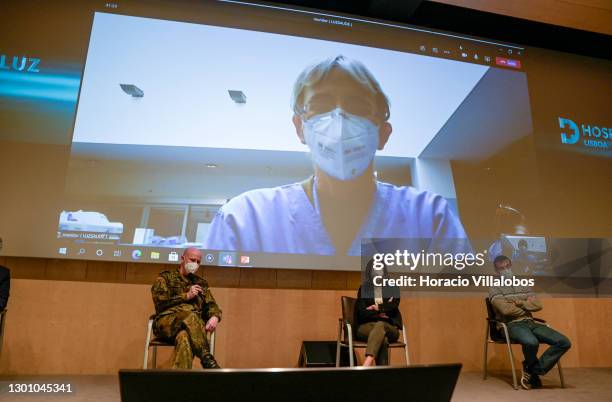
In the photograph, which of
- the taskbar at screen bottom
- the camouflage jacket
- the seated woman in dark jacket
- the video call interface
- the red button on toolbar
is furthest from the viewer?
the red button on toolbar

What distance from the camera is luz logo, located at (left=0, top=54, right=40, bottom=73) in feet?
10.2

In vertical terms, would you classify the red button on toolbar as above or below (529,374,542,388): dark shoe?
above

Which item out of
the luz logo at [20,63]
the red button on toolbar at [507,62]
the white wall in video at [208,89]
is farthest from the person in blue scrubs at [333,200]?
the luz logo at [20,63]

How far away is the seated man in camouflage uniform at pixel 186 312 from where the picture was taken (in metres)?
2.31

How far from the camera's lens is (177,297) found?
2.54 m

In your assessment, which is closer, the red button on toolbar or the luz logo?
the luz logo

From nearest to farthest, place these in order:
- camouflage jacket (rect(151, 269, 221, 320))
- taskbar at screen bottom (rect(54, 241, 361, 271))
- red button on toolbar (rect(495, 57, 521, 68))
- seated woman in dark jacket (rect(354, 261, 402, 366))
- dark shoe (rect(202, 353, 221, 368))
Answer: dark shoe (rect(202, 353, 221, 368)) → camouflage jacket (rect(151, 269, 221, 320)) → seated woman in dark jacket (rect(354, 261, 402, 366)) → taskbar at screen bottom (rect(54, 241, 361, 271)) → red button on toolbar (rect(495, 57, 521, 68))

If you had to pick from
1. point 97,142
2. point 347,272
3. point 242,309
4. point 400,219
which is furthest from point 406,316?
point 97,142

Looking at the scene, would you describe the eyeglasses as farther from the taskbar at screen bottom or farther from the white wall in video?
the taskbar at screen bottom

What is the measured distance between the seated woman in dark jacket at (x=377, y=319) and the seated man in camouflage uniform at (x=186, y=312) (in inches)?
39.3

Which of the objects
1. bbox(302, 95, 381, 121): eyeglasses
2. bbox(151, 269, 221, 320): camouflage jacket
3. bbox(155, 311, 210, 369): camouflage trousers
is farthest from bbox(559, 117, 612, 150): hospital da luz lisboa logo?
bbox(155, 311, 210, 369): camouflage trousers

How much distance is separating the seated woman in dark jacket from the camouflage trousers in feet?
3.46

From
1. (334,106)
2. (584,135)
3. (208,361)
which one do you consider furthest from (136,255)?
(584,135)

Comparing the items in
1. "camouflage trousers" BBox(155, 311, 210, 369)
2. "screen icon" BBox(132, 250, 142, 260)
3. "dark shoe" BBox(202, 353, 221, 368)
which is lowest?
"dark shoe" BBox(202, 353, 221, 368)
